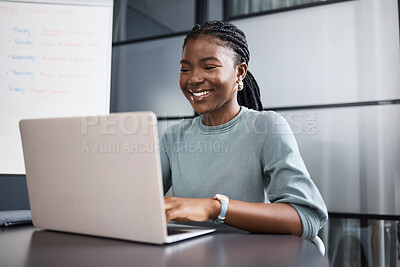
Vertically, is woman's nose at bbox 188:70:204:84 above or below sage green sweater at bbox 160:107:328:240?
above

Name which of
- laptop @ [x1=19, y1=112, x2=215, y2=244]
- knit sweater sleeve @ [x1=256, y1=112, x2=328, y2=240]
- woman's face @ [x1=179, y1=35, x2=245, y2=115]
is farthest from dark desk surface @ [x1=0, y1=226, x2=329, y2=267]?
woman's face @ [x1=179, y1=35, x2=245, y2=115]

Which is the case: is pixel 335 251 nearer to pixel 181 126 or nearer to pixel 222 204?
pixel 181 126

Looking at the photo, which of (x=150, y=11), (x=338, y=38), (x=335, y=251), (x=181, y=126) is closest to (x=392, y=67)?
(x=338, y=38)

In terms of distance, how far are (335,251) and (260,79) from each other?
3.65 feet

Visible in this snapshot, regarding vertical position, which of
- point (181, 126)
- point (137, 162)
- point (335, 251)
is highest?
point (181, 126)

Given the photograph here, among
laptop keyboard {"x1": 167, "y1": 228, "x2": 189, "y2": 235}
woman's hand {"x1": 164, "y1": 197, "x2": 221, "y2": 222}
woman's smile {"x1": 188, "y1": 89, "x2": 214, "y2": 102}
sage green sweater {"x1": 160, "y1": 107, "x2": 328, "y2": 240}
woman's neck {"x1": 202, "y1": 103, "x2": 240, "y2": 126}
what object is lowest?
laptop keyboard {"x1": 167, "y1": 228, "x2": 189, "y2": 235}

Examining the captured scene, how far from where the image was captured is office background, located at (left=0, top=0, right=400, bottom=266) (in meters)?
A: 1.95

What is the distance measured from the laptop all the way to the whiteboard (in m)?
1.55

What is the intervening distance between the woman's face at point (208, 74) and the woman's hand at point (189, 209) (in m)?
0.51

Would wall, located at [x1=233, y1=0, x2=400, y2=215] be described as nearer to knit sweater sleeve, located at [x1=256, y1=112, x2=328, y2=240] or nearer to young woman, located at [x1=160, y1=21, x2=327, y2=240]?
young woman, located at [x1=160, y1=21, x2=327, y2=240]

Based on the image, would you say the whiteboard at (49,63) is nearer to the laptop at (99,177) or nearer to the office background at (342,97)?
the office background at (342,97)

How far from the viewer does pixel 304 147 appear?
2.13 m

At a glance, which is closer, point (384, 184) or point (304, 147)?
point (384, 184)

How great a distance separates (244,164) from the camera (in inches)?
45.3
